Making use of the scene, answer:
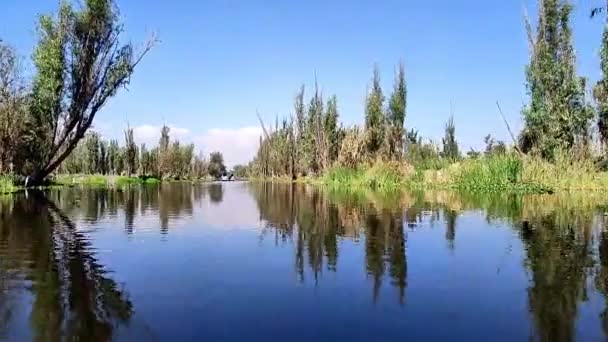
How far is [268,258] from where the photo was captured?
6.31 m

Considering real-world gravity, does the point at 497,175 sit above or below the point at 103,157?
below

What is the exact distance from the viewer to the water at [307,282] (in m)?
3.53

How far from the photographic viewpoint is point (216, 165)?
10894cm

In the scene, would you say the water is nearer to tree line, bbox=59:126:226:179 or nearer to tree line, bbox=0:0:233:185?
tree line, bbox=0:0:233:185

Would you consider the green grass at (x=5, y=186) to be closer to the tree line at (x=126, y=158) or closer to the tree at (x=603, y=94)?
the tree at (x=603, y=94)

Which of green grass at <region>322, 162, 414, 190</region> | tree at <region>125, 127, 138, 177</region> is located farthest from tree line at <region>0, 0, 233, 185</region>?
tree at <region>125, 127, 138, 177</region>

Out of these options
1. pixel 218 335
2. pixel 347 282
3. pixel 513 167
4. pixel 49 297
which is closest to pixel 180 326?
pixel 218 335

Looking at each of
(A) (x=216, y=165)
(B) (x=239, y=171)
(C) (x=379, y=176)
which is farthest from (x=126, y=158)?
(B) (x=239, y=171)

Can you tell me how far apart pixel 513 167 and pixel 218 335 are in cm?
1923

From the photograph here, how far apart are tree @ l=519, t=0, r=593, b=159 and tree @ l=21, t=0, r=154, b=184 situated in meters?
20.1

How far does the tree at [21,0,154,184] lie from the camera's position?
90.4 ft

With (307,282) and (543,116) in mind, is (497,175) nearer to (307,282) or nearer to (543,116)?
(543,116)

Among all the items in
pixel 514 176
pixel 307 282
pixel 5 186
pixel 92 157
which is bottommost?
pixel 307 282

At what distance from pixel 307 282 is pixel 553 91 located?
74.5 ft
